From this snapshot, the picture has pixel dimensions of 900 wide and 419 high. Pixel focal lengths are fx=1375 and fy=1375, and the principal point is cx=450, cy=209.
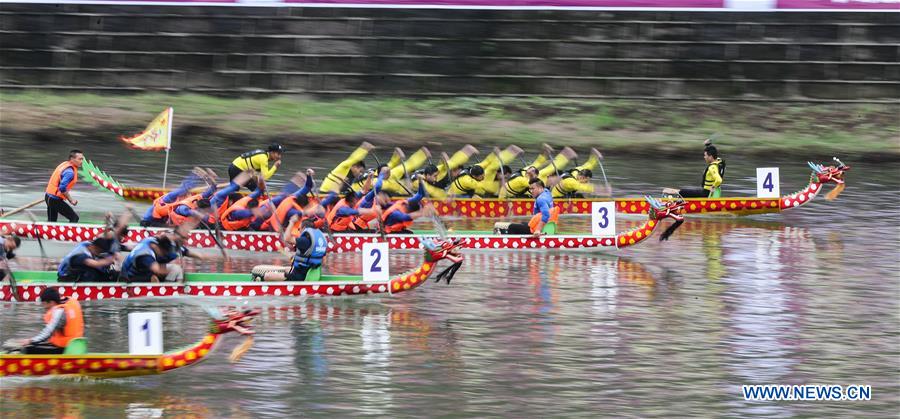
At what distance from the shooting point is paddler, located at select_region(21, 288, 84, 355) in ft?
57.4

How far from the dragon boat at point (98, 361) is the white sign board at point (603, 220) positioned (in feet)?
34.6

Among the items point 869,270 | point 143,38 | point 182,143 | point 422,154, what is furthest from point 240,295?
point 143,38

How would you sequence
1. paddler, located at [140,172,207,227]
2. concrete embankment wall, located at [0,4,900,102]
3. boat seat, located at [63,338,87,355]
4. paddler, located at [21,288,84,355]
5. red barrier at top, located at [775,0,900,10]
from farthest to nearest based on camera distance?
concrete embankment wall, located at [0,4,900,102]
red barrier at top, located at [775,0,900,10]
paddler, located at [140,172,207,227]
boat seat, located at [63,338,87,355]
paddler, located at [21,288,84,355]

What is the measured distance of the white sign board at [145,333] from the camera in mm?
17281

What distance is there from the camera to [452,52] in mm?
41656

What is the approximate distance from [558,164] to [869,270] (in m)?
7.18

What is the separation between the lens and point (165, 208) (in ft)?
86.4

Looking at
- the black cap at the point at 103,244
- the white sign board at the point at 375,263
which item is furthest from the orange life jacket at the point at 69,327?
Answer: the white sign board at the point at 375,263

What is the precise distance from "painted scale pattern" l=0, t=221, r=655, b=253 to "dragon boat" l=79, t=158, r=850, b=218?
9.62 ft

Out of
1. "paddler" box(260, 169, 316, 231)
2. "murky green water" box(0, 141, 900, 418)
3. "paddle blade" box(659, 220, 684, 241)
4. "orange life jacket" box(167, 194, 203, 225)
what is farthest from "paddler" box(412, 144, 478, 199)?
"orange life jacket" box(167, 194, 203, 225)

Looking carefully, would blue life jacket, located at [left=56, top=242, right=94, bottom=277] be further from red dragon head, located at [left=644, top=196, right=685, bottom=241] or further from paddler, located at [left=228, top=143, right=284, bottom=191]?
red dragon head, located at [left=644, top=196, right=685, bottom=241]

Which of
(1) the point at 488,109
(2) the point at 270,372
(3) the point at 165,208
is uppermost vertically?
(1) the point at 488,109

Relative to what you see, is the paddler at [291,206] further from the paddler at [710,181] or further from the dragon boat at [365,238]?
the paddler at [710,181]

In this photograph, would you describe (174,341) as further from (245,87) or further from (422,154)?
(245,87)
